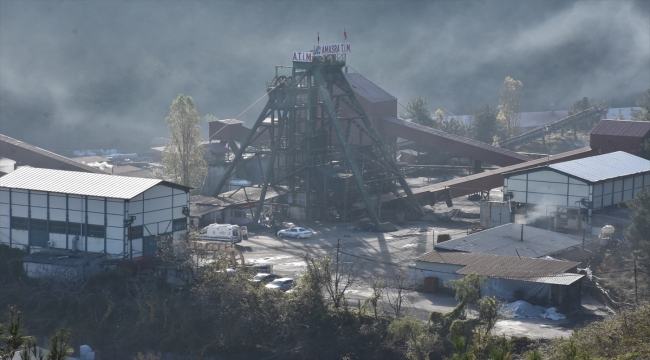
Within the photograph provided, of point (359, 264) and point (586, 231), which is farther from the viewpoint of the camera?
point (586, 231)

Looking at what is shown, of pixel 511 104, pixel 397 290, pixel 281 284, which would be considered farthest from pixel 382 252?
pixel 511 104

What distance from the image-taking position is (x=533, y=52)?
111 meters

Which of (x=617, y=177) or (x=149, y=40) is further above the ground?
(x=149, y=40)

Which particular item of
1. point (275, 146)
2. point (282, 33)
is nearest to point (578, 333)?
point (275, 146)

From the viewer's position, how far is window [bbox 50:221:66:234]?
27.6 metres

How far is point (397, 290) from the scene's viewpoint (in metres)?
24.8

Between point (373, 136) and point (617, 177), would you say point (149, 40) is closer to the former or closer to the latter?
point (373, 136)

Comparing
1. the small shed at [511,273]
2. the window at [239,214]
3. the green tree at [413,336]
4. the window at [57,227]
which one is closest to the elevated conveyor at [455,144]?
the window at [239,214]

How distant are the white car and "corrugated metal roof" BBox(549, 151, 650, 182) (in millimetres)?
10217

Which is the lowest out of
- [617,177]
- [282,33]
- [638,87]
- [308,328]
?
[308,328]

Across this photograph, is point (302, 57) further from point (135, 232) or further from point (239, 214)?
point (135, 232)

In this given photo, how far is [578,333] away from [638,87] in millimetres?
88751

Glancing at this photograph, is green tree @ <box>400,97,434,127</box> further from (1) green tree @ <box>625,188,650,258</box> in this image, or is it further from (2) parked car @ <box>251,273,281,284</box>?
(2) parked car @ <box>251,273,281,284</box>

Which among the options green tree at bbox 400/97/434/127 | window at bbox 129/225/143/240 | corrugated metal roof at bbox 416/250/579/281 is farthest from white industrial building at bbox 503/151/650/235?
green tree at bbox 400/97/434/127
